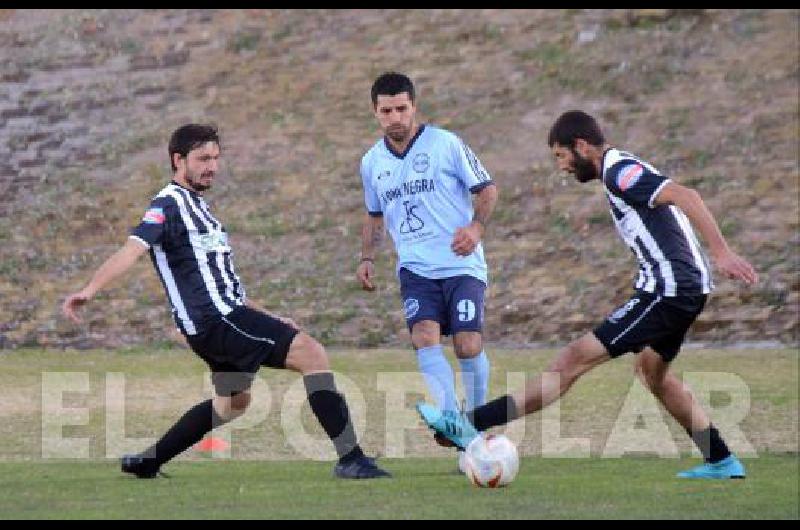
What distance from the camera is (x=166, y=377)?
52.6 feet

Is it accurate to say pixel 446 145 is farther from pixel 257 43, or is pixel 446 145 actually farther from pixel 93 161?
pixel 257 43

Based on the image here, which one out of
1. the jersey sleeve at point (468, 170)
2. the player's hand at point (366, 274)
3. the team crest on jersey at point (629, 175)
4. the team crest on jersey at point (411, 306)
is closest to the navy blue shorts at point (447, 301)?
the team crest on jersey at point (411, 306)

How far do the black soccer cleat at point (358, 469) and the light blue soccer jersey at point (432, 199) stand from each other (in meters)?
1.30

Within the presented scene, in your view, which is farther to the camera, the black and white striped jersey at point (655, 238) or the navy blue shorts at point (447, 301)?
the navy blue shorts at point (447, 301)

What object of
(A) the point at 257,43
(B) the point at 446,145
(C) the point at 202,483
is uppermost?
(A) the point at 257,43

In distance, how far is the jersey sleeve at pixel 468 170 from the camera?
10.5 metres

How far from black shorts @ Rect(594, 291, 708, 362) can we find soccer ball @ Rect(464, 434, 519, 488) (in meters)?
0.80

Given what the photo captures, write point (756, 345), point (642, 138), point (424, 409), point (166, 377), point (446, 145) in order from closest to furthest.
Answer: point (424, 409) → point (446, 145) → point (166, 377) → point (756, 345) → point (642, 138)

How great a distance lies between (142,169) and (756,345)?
394 inches

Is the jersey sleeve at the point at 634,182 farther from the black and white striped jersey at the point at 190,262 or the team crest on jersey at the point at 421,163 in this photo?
the black and white striped jersey at the point at 190,262

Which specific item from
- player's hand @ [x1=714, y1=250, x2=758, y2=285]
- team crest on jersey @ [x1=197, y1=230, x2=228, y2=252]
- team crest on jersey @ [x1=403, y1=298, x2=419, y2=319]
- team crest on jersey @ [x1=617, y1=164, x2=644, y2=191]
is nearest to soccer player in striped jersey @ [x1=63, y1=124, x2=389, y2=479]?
team crest on jersey @ [x1=197, y1=230, x2=228, y2=252]

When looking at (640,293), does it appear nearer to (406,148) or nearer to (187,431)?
(406,148)

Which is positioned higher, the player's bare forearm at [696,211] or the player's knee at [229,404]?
the player's bare forearm at [696,211]

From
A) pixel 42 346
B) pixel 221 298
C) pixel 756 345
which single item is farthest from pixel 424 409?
pixel 42 346
